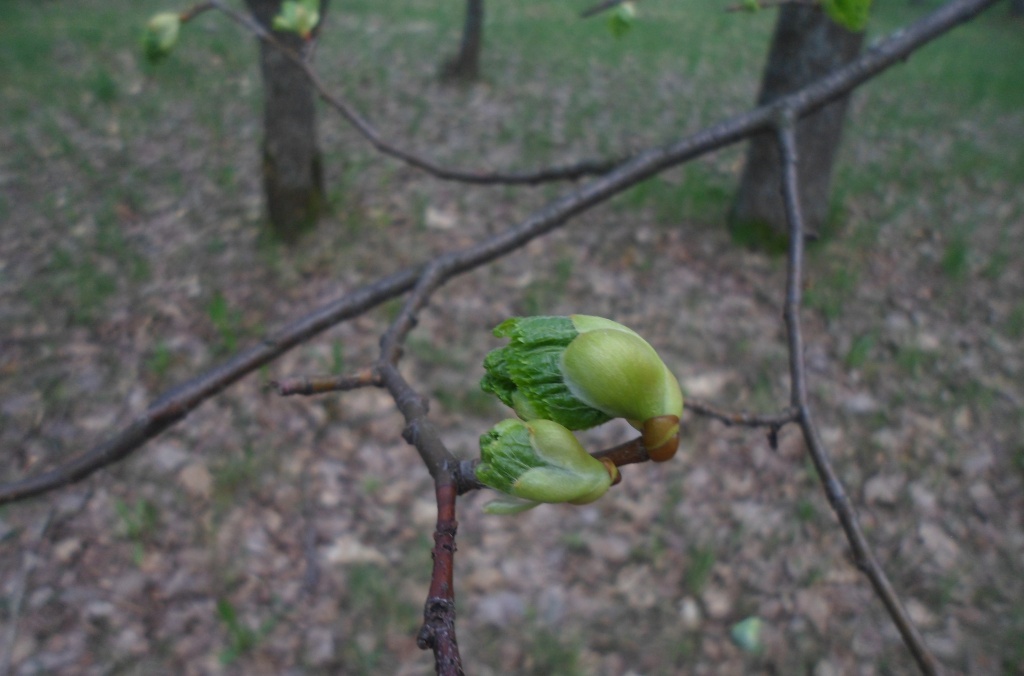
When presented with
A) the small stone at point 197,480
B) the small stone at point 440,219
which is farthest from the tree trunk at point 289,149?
the small stone at point 197,480

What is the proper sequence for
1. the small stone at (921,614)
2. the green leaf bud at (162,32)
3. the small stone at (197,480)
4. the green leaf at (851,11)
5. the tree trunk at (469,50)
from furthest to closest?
the tree trunk at (469,50) < the small stone at (197,480) < the small stone at (921,614) < the green leaf bud at (162,32) < the green leaf at (851,11)

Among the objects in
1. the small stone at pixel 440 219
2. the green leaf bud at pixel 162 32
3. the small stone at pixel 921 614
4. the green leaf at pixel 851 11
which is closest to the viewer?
the green leaf at pixel 851 11

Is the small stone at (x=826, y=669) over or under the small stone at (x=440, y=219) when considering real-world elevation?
under

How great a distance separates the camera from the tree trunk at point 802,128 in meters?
3.82

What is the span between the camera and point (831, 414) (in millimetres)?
3406

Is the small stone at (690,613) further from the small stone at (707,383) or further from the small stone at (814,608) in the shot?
the small stone at (707,383)

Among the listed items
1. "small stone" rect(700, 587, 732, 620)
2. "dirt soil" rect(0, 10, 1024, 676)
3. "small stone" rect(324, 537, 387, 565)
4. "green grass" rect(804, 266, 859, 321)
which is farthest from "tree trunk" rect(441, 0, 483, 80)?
"small stone" rect(700, 587, 732, 620)

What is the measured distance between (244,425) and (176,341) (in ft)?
2.55

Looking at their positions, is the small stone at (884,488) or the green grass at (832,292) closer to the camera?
the small stone at (884,488)

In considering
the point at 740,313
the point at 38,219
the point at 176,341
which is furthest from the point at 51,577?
the point at 740,313

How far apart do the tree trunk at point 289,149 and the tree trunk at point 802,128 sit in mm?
2809

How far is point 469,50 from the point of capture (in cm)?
650

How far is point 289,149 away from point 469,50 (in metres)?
2.95

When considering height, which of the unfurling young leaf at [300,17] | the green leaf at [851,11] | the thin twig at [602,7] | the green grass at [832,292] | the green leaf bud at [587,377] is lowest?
the green grass at [832,292]
